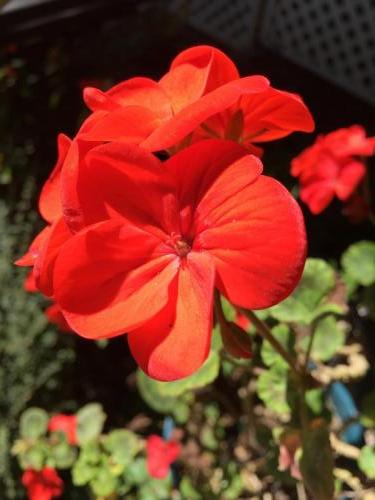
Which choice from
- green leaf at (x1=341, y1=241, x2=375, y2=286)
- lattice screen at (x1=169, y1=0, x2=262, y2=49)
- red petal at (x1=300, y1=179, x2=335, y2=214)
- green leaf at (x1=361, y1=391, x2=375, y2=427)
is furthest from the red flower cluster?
lattice screen at (x1=169, y1=0, x2=262, y2=49)

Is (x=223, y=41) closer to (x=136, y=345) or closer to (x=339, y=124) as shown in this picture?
(x=339, y=124)

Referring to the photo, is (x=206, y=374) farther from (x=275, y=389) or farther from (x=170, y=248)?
(x=170, y=248)

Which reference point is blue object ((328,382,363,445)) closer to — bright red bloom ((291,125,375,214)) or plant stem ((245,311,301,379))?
bright red bloom ((291,125,375,214))

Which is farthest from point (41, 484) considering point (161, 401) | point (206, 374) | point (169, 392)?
point (206, 374)

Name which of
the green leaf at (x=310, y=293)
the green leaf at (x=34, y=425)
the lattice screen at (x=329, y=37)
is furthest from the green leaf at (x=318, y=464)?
the lattice screen at (x=329, y=37)

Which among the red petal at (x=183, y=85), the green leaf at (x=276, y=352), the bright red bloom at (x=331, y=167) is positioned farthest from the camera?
the bright red bloom at (x=331, y=167)

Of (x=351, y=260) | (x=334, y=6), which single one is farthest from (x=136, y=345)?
(x=334, y=6)

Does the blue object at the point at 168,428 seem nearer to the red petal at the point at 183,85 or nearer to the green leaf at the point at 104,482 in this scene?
the green leaf at the point at 104,482
